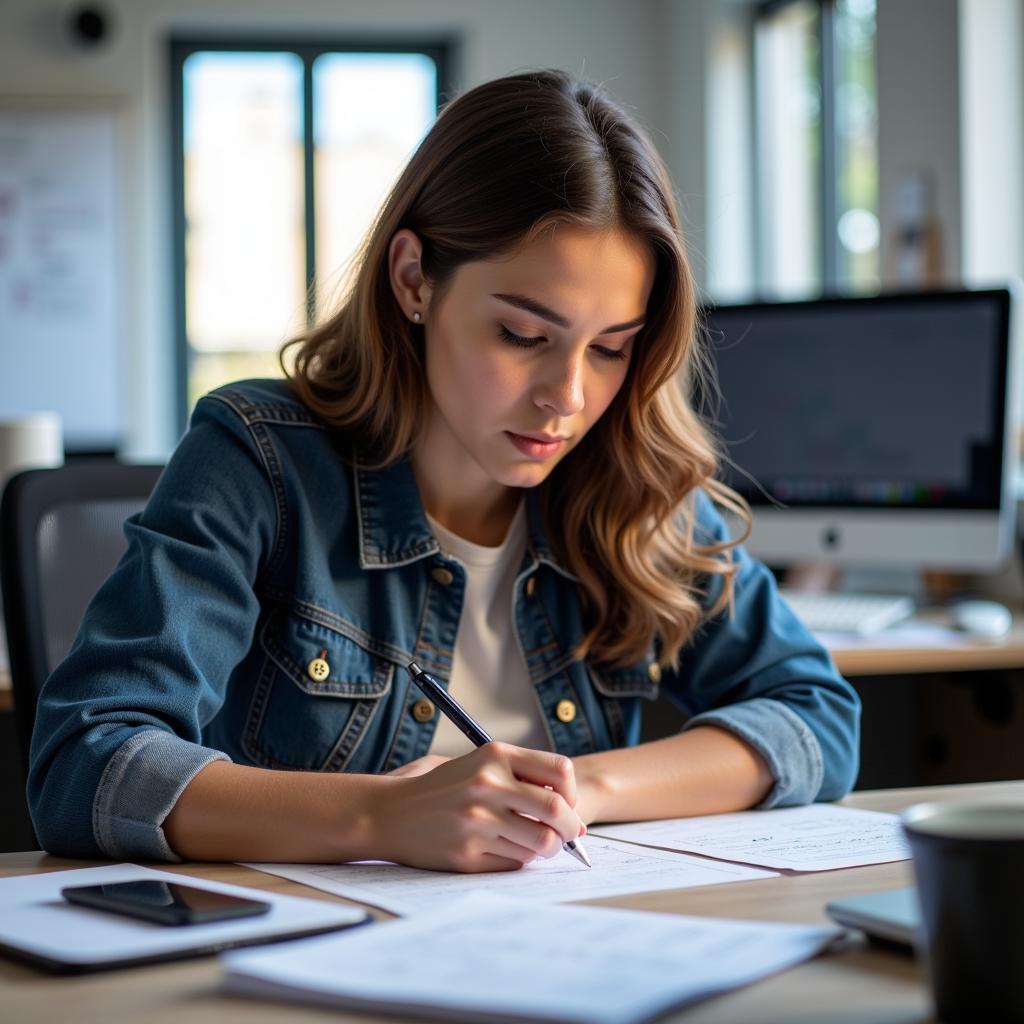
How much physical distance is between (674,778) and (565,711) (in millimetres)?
206

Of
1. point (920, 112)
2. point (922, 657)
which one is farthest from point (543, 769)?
point (920, 112)

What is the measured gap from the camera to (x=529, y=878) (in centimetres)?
94

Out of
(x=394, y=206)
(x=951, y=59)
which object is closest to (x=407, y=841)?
(x=394, y=206)

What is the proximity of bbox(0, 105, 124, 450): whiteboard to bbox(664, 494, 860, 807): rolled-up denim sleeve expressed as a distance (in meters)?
3.97

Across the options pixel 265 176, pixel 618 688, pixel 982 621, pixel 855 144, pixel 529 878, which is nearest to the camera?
pixel 529 878

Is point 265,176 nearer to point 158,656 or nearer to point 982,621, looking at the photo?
point 982,621

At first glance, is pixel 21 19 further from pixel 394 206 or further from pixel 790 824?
pixel 790 824

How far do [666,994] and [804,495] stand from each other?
1.94 meters

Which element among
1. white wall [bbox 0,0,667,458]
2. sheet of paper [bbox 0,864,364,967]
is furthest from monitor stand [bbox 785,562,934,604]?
white wall [bbox 0,0,667,458]

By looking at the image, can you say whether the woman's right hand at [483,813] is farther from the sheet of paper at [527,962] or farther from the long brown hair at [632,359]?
the long brown hair at [632,359]

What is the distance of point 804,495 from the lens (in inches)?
99.1

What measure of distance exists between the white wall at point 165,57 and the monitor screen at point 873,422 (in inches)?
106

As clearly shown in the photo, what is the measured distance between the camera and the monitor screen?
91.0 inches

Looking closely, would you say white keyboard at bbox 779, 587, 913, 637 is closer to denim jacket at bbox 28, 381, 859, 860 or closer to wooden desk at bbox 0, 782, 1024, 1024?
denim jacket at bbox 28, 381, 859, 860
